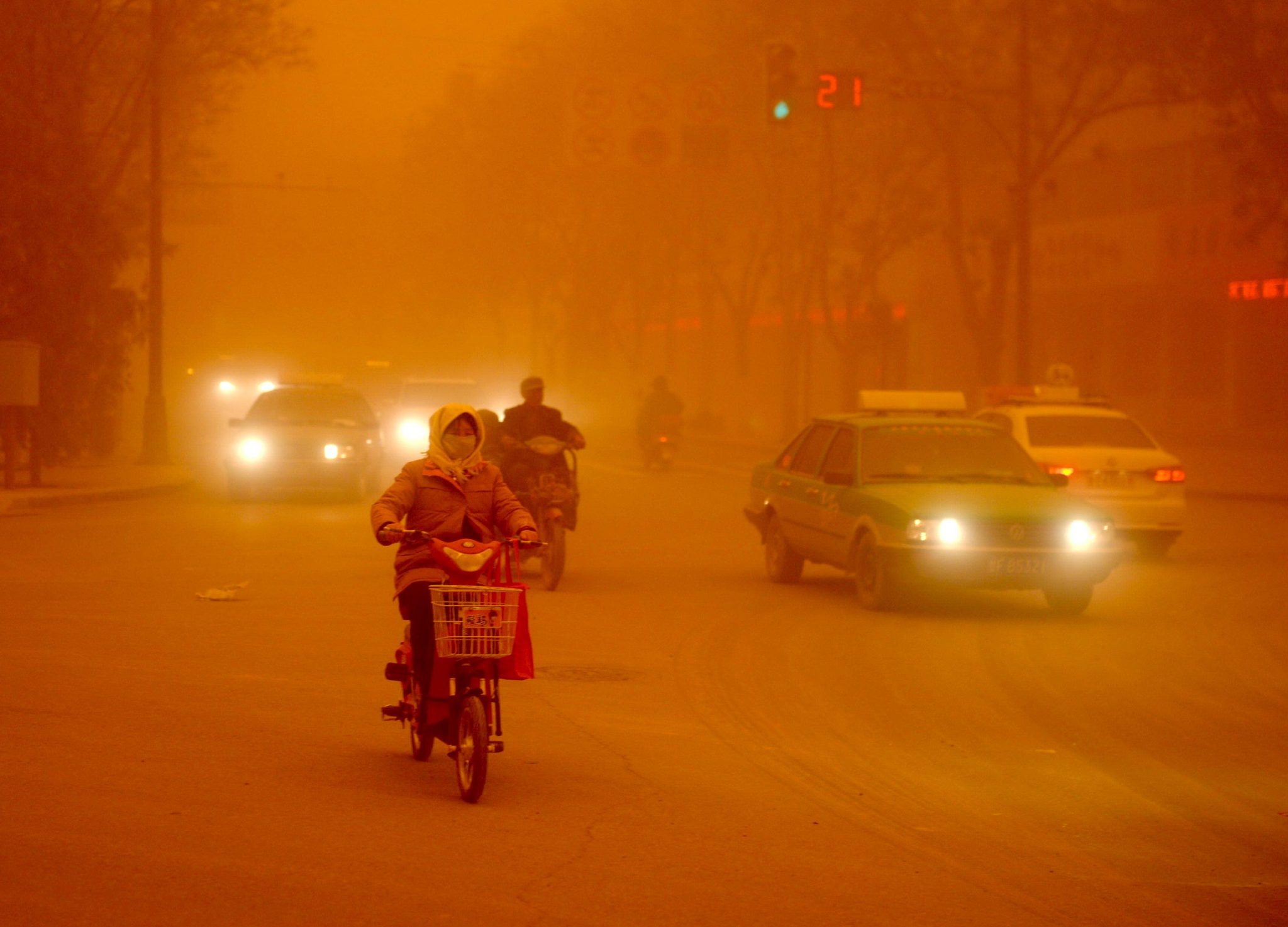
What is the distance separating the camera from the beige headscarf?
8320mm

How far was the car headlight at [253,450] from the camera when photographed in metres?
26.3

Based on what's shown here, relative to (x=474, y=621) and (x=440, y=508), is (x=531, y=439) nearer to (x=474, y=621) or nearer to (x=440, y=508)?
(x=440, y=508)

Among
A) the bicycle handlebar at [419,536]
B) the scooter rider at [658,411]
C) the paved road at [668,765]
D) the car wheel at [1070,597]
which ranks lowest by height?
the paved road at [668,765]

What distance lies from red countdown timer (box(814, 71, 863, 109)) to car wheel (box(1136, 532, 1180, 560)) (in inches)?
436

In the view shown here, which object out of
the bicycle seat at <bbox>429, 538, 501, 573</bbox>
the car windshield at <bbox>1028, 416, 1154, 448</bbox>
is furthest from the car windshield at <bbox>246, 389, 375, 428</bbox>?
the bicycle seat at <bbox>429, 538, 501, 573</bbox>

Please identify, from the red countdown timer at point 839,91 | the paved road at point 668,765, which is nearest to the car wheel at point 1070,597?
the paved road at point 668,765

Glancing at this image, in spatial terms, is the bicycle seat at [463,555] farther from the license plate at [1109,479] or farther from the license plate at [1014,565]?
the license plate at [1109,479]

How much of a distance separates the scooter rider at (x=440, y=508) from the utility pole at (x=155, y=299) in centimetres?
2607

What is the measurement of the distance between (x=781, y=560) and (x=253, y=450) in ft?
38.1

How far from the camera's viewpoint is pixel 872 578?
14.8 meters

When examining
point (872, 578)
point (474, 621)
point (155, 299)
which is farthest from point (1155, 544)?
point (155, 299)

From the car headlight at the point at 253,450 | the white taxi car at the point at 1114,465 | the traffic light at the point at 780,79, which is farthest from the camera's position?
the traffic light at the point at 780,79

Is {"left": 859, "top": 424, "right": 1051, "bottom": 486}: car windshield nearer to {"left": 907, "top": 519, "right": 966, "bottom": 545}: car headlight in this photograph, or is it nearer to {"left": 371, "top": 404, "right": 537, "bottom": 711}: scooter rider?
{"left": 907, "top": 519, "right": 966, "bottom": 545}: car headlight

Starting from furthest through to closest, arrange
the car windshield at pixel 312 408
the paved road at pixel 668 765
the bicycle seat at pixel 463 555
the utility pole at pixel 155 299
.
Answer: the utility pole at pixel 155 299 → the car windshield at pixel 312 408 → the bicycle seat at pixel 463 555 → the paved road at pixel 668 765
